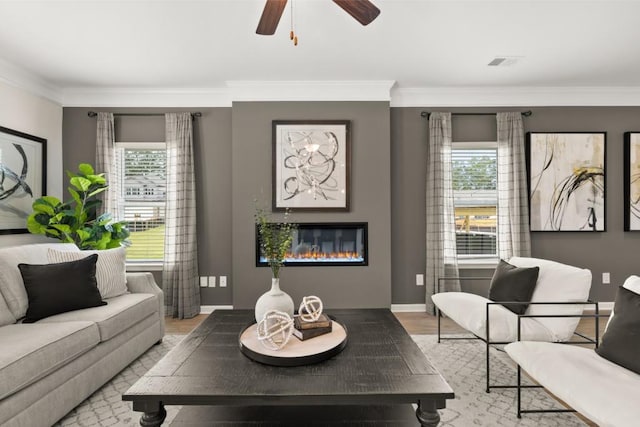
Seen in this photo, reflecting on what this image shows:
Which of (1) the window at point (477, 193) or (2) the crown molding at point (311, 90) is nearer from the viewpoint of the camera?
(2) the crown molding at point (311, 90)

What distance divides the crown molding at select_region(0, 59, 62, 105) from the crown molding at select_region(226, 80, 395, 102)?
2021 mm

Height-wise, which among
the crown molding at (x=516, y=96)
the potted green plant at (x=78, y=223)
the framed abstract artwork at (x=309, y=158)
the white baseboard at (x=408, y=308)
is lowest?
the white baseboard at (x=408, y=308)

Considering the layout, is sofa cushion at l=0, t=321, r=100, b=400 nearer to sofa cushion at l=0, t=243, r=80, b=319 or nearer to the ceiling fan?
sofa cushion at l=0, t=243, r=80, b=319

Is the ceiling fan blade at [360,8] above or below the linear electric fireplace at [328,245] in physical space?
above

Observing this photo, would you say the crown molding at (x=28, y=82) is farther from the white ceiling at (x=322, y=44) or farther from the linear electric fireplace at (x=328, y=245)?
the linear electric fireplace at (x=328, y=245)

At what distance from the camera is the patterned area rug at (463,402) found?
2014 mm

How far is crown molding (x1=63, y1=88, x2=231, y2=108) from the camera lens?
416 centimetres

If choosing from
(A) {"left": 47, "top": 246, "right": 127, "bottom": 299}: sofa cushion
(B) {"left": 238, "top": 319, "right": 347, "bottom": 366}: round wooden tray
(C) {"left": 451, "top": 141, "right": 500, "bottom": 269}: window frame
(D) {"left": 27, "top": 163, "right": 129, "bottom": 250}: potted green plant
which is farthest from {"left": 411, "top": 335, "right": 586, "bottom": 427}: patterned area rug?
(D) {"left": 27, "top": 163, "right": 129, "bottom": 250}: potted green plant

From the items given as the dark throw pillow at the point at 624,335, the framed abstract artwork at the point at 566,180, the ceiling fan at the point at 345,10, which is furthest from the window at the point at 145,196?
the framed abstract artwork at the point at 566,180

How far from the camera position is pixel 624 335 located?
1743 millimetres

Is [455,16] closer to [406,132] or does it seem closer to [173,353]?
[406,132]

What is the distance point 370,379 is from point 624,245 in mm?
4359

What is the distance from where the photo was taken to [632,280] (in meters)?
2.06

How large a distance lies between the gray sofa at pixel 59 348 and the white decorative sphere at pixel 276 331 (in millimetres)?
1146
